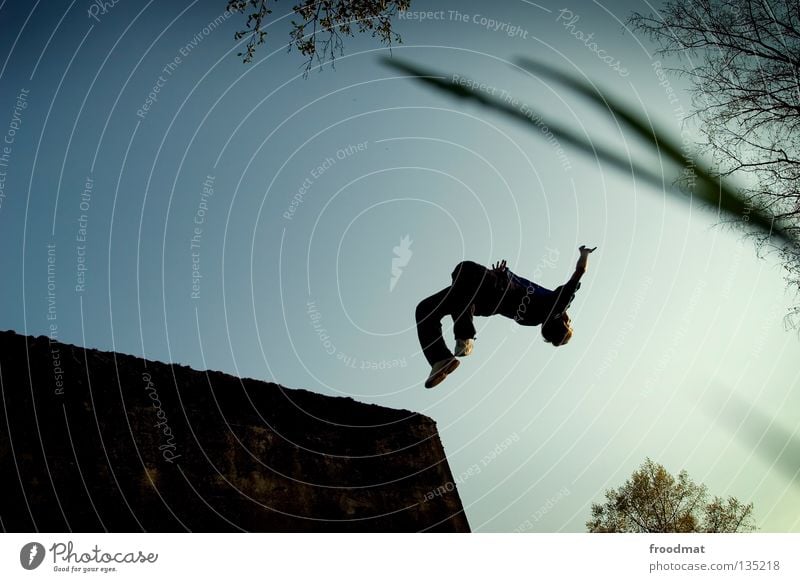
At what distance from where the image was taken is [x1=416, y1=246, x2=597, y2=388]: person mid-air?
821 cm

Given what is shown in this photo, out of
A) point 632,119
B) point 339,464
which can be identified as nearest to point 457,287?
point 632,119

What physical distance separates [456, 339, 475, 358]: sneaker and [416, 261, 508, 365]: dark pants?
0.21ft

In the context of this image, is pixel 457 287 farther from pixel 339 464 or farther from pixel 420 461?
pixel 420 461

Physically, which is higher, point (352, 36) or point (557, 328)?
point (352, 36)

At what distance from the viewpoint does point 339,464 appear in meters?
17.8

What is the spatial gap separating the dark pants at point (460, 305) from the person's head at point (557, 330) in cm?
86

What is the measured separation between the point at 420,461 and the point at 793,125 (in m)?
14.4

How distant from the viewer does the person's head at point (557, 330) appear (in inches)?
358
